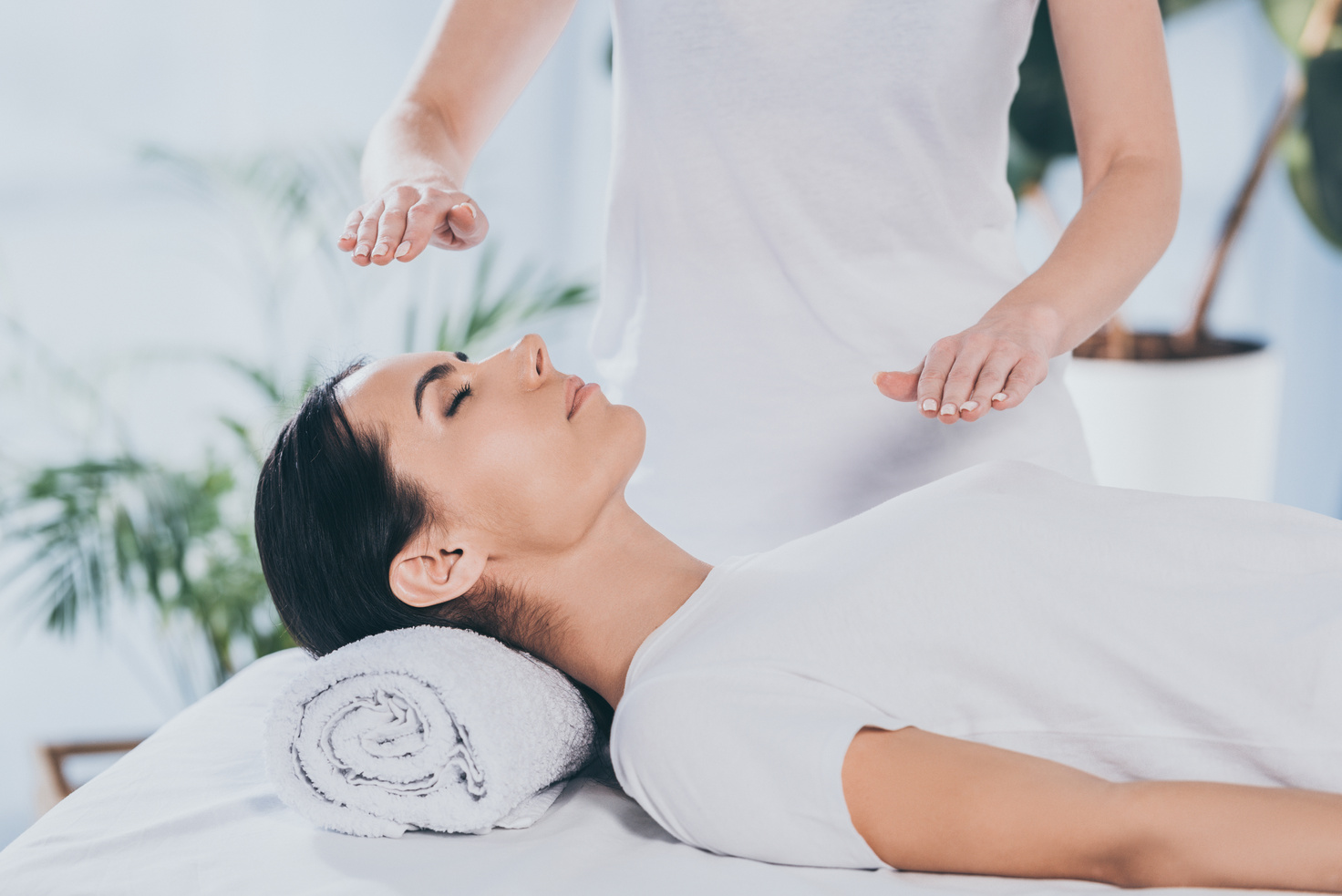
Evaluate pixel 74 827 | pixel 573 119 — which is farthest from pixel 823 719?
pixel 573 119

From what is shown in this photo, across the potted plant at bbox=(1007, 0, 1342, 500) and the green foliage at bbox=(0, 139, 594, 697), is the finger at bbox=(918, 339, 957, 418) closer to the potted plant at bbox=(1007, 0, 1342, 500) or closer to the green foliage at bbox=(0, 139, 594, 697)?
the green foliage at bbox=(0, 139, 594, 697)

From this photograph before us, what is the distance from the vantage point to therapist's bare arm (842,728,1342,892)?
78 centimetres

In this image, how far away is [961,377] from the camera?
92cm

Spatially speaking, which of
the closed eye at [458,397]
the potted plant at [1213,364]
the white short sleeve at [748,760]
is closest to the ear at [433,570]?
the closed eye at [458,397]

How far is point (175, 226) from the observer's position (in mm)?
2701

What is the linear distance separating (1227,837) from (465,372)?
80 centimetres

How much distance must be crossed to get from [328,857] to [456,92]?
89cm

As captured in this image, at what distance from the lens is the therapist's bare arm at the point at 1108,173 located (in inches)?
41.6

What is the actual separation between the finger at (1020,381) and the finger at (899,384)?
8 centimetres

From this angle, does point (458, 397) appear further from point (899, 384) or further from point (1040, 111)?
point (1040, 111)

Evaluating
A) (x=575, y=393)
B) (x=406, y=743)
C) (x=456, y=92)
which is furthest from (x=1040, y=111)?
(x=406, y=743)

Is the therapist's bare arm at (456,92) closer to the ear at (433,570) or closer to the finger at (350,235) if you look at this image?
the finger at (350,235)

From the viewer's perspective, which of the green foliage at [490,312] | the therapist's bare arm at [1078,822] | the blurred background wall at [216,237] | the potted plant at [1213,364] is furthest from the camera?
the blurred background wall at [216,237]

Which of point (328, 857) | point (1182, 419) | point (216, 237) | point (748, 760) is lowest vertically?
point (328, 857)
